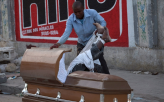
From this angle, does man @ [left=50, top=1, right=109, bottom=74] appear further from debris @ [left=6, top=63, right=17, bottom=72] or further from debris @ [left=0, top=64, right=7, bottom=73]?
debris @ [left=0, top=64, right=7, bottom=73]

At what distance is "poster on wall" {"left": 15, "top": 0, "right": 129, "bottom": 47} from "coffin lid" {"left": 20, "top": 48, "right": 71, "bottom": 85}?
14.4 ft

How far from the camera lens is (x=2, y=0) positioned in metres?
10.4

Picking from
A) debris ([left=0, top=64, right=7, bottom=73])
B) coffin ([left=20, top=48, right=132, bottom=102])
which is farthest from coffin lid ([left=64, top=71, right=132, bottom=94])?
debris ([left=0, top=64, right=7, bottom=73])

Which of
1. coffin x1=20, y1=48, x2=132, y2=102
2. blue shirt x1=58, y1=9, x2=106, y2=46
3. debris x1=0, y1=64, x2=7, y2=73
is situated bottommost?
debris x1=0, y1=64, x2=7, y2=73

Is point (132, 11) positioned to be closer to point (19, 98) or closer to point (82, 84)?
point (19, 98)

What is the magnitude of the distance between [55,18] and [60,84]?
621cm

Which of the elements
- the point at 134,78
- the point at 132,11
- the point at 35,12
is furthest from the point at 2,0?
the point at 134,78

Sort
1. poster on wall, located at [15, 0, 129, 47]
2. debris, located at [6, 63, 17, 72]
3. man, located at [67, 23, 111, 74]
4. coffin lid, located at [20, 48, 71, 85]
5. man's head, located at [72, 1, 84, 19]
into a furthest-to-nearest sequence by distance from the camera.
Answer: debris, located at [6, 63, 17, 72] < poster on wall, located at [15, 0, 129, 47] < man's head, located at [72, 1, 84, 19] < man, located at [67, 23, 111, 74] < coffin lid, located at [20, 48, 71, 85]

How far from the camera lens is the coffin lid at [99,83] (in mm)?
2613

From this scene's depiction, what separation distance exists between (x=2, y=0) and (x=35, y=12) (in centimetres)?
181

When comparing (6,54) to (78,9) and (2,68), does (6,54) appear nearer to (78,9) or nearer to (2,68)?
(2,68)

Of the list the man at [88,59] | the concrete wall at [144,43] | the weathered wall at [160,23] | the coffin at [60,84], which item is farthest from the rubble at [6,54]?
the man at [88,59]

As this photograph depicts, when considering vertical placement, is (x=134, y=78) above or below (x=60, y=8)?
below

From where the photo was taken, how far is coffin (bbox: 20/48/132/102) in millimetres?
2635
